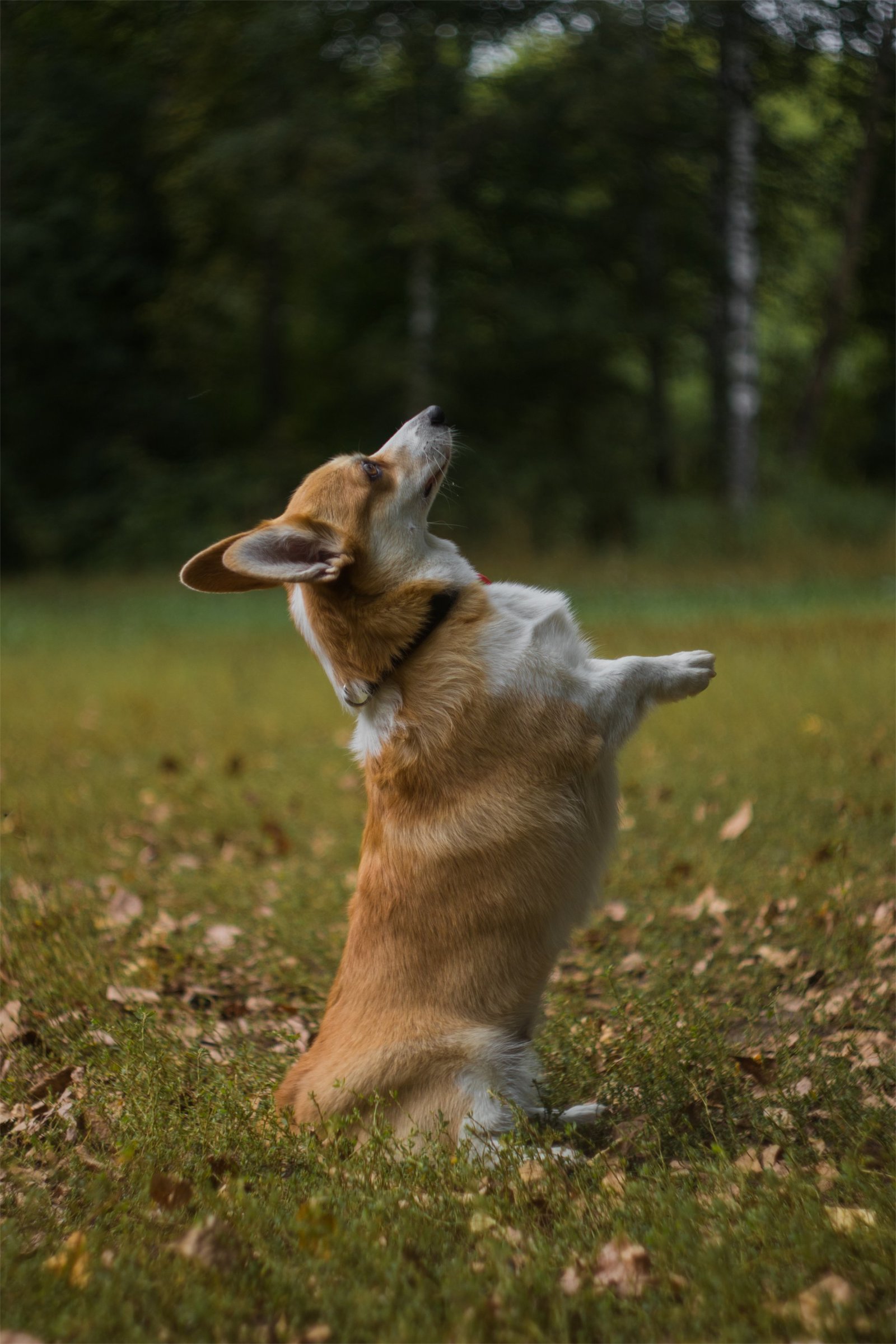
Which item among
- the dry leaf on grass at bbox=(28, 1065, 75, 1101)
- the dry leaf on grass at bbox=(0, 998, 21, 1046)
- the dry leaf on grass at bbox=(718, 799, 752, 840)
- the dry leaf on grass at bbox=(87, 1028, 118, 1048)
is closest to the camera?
the dry leaf on grass at bbox=(28, 1065, 75, 1101)

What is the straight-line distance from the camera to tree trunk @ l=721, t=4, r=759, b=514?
17891mm

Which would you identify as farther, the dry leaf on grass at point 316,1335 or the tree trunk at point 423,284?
the tree trunk at point 423,284

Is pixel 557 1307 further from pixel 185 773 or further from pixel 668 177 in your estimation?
pixel 668 177

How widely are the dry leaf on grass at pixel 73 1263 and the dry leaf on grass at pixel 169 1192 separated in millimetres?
238

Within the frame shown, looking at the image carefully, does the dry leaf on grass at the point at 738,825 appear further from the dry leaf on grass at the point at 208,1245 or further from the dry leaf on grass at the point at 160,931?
the dry leaf on grass at the point at 208,1245

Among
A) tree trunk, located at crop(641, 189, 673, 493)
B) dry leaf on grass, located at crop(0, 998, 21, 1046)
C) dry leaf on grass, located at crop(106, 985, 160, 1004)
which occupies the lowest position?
tree trunk, located at crop(641, 189, 673, 493)

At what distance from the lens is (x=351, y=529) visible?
11.6ft

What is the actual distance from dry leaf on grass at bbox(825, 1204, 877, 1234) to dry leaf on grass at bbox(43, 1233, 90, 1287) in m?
1.56

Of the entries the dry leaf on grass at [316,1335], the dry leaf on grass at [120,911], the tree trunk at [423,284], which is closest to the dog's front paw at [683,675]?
the dry leaf on grass at [316,1335]

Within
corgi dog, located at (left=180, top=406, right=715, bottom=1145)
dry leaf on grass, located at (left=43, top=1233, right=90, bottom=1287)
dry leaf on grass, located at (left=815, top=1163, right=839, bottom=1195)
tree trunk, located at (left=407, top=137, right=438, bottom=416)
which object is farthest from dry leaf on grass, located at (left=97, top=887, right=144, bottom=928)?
tree trunk, located at (left=407, top=137, right=438, bottom=416)

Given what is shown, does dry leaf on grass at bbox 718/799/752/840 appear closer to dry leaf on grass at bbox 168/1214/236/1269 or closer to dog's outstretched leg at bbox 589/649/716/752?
dog's outstretched leg at bbox 589/649/716/752

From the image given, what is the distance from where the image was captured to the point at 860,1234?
7.78 feet

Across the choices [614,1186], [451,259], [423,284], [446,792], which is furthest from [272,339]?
[614,1186]

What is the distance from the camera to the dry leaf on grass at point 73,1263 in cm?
251
